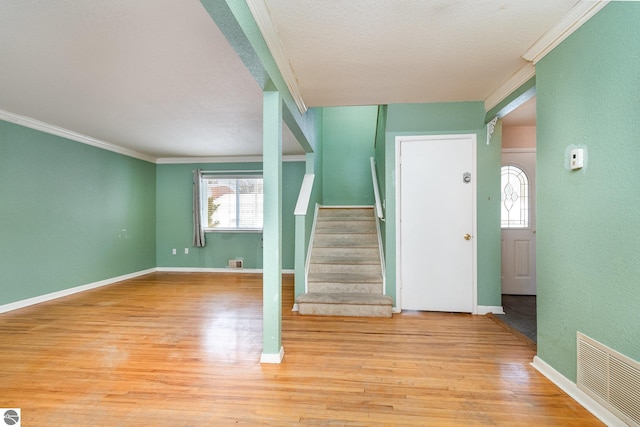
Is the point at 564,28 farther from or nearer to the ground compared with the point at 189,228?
farther from the ground

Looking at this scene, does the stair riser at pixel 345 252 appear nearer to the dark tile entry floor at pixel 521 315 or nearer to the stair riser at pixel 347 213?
the stair riser at pixel 347 213

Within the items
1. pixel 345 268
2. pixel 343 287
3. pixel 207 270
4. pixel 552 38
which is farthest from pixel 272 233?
pixel 207 270

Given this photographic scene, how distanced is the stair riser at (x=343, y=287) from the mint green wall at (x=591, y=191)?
1.64m

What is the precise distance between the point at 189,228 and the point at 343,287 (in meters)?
3.78

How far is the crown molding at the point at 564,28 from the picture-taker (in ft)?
5.09

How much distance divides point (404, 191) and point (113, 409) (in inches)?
121

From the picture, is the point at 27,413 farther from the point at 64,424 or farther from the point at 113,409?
the point at 113,409

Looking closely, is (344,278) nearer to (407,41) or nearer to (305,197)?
(305,197)

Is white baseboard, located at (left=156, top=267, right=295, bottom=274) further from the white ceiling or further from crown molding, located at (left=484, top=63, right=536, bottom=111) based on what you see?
crown molding, located at (left=484, top=63, right=536, bottom=111)

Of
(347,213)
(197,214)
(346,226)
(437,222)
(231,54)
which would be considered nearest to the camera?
(231,54)

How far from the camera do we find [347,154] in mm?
5617

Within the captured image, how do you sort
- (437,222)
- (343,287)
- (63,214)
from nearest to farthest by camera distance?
(437,222) → (343,287) → (63,214)

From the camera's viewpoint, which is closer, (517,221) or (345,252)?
(345,252)

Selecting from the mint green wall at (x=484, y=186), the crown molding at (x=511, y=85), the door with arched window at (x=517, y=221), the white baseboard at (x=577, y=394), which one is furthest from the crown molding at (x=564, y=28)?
the door with arched window at (x=517, y=221)
